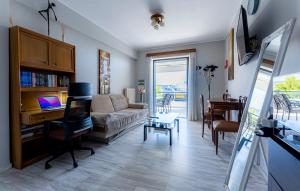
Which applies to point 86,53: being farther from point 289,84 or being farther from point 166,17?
point 289,84

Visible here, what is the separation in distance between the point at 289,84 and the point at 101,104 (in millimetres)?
3334

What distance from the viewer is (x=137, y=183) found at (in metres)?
1.66

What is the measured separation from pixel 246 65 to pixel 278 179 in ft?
7.01

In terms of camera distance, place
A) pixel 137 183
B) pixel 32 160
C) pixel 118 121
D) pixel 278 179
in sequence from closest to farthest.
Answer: pixel 278 179 < pixel 137 183 < pixel 32 160 < pixel 118 121

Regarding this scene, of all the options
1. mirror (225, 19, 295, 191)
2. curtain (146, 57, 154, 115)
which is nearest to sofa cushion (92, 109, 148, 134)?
mirror (225, 19, 295, 191)

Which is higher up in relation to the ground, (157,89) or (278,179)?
(157,89)

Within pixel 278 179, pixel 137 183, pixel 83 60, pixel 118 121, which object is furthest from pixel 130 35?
pixel 278 179

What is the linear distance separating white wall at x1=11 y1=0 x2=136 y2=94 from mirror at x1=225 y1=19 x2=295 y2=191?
10.2 ft

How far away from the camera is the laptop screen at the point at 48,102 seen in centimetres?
232

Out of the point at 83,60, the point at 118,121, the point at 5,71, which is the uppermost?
the point at 83,60

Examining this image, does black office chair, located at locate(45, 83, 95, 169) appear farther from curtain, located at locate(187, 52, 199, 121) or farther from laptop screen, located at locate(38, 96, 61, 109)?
curtain, located at locate(187, 52, 199, 121)

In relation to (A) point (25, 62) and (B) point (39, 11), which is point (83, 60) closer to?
(B) point (39, 11)

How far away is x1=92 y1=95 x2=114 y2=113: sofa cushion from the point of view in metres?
3.49

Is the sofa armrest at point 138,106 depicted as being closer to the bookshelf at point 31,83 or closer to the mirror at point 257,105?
the bookshelf at point 31,83
